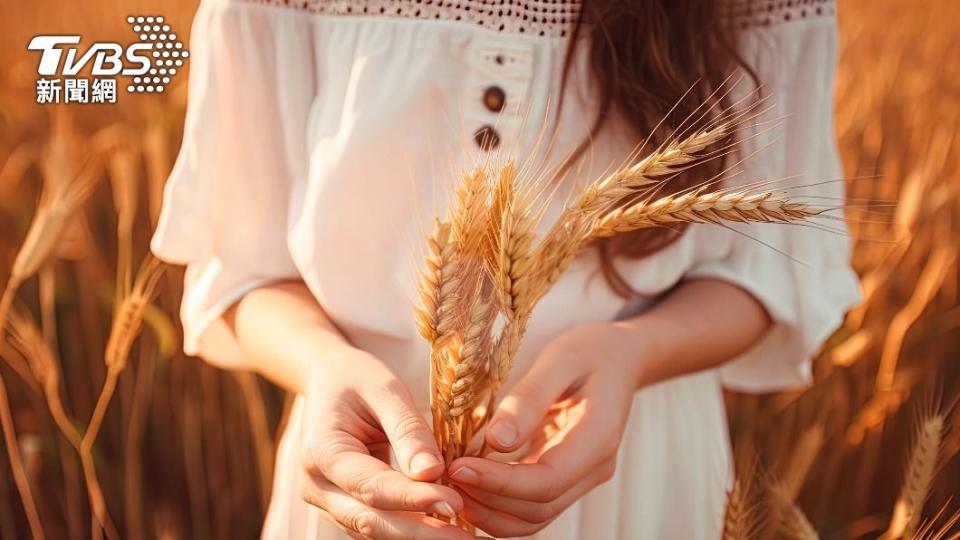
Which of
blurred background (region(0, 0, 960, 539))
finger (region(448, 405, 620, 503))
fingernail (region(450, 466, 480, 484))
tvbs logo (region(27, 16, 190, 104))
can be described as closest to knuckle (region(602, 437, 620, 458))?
finger (region(448, 405, 620, 503))

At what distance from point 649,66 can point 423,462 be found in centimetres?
40

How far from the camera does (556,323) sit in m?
0.70

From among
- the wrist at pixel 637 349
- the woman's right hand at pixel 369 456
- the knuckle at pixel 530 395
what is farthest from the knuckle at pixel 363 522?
the wrist at pixel 637 349

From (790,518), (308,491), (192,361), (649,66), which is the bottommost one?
(192,361)

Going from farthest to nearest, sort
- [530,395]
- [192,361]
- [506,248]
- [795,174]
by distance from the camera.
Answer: [192,361] < [795,174] < [530,395] < [506,248]

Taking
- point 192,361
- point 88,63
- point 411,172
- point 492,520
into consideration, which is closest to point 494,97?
point 411,172

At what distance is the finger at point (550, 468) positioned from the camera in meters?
0.45

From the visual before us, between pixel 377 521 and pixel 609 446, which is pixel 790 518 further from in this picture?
pixel 377 521

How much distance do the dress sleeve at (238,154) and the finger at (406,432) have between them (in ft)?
0.89

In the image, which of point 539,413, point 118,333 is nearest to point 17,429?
point 118,333

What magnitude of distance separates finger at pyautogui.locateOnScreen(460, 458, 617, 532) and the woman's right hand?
1.4 inches

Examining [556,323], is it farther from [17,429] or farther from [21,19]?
[21,19]

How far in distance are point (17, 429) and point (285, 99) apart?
0.95 metres

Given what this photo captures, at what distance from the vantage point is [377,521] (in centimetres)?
46
